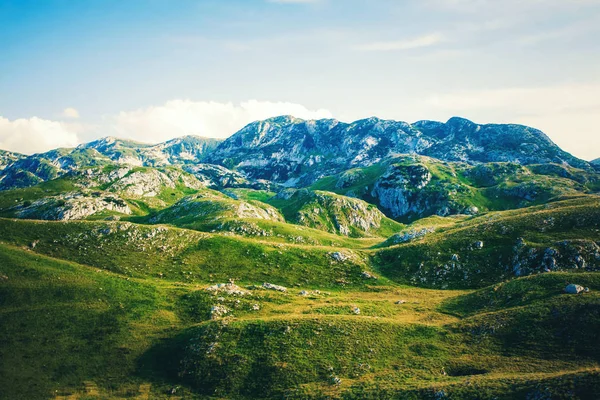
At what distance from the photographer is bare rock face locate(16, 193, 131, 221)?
155500mm

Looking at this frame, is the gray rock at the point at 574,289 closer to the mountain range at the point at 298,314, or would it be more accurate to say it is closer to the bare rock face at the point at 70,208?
the mountain range at the point at 298,314

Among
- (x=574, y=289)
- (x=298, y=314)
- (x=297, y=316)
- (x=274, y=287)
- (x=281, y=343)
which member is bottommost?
(x=281, y=343)

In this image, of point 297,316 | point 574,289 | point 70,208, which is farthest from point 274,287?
point 70,208

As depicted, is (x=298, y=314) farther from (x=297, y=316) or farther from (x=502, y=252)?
(x=502, y=252)

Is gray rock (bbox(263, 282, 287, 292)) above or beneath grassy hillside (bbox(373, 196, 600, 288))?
beneath

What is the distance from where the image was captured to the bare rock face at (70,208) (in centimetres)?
15550

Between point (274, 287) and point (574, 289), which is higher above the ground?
point (574, 289)

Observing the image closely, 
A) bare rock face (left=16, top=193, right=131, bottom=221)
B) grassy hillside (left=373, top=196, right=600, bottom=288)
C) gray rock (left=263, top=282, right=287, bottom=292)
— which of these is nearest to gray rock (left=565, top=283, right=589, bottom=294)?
grassy hillside (left=373, top=196, right=600, bottom=288)

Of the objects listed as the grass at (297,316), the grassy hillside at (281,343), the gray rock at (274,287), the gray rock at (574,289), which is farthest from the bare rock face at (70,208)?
the gray rock at (574,289)

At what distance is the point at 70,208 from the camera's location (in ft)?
520

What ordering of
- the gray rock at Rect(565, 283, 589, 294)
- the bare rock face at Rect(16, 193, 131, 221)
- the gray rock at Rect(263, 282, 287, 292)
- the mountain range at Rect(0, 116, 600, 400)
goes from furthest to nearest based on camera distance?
1. the bare rock face at Rect(16, 193, 131, 221)
2. the gray rock at Rect(263, 282, 287, 292)
3. the gray rock at Rect(565, 283, 589, 294)
4. the mountain range at Rect(0, 116, 600, 400)

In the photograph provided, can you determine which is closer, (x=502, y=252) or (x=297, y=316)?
(x=297, y=316)

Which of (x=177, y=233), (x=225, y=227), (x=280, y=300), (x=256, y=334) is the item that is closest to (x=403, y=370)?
(x=256, y=334)

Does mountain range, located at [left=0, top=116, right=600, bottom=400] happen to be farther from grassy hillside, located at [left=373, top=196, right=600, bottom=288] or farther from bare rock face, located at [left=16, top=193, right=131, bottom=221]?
bare rock face, located at [left=16, top=193, right=131, bottom=221]
